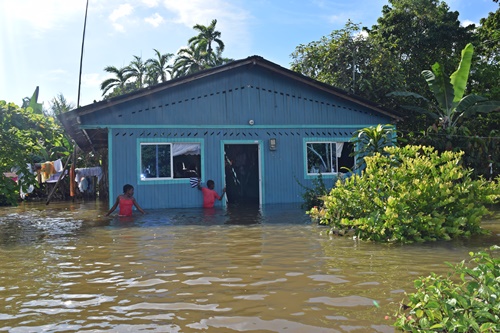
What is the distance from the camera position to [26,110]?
11.2 m

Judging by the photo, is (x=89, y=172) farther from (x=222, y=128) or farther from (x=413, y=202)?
(x=413, y=202)

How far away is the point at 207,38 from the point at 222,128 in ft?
92.1

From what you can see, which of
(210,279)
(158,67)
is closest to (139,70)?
(158,67)

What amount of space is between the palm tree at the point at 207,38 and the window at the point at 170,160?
27.4m

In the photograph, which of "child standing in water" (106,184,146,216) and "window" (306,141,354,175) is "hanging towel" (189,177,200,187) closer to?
"child standing in water" (106,184,146,216)

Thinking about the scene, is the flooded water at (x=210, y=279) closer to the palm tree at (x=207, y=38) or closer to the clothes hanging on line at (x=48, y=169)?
the clothes hanging on line at (x=48, y=169)

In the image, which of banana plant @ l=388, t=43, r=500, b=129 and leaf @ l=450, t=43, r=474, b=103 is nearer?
leaf @ l=450, t=43, r=474, b=103

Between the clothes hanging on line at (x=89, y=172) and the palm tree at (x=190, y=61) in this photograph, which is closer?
the clothes hanging on line at (x=89, y=172)

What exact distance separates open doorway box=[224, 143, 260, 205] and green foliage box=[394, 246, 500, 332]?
50.1ft

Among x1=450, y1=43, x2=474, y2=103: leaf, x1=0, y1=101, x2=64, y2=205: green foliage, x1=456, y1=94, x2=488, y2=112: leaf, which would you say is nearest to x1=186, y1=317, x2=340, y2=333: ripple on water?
x1=0, y1=101, x2=64, y2=205: green foliage

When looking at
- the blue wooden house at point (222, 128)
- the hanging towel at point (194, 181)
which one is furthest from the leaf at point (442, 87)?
the hanging towel at point (194, 181)

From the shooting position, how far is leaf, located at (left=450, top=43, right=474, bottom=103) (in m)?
16.1

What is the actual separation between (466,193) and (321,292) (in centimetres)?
466

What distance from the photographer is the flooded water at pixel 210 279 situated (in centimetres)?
398
